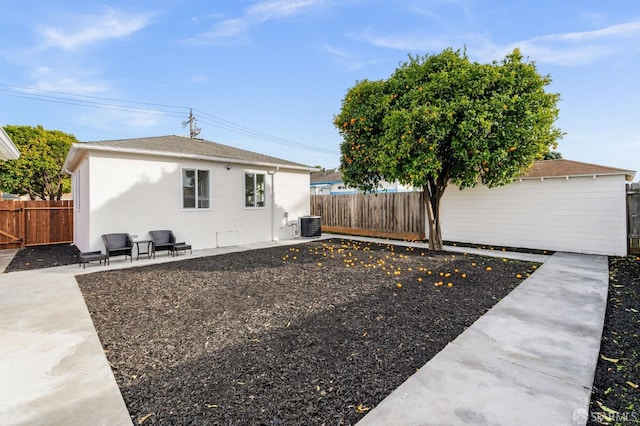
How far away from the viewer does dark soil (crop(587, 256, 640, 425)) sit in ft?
6.91

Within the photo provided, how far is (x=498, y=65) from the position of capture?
7504 mm

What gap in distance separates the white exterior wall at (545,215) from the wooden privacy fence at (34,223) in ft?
48.8

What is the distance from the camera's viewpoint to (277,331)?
11.7 feet

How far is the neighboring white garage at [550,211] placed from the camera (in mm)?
8156

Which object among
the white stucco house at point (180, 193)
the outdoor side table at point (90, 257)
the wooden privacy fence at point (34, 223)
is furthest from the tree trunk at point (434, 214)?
the wooden privacy fence at point (34, 223)

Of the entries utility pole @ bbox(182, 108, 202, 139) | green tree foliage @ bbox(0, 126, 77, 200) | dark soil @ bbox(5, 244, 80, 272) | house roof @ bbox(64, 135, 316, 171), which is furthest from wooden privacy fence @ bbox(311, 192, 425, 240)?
green tree foliage @ bbox(0, 126, 77, 200)

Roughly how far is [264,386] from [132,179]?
27.2 feet

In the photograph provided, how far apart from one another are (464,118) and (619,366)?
5.80 meters

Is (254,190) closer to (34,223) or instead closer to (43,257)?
(43,257)

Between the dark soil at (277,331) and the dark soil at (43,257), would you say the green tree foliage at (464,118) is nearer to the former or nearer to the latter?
the dark soil at (277,331)

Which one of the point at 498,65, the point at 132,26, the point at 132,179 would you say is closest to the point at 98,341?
the point at 132,179

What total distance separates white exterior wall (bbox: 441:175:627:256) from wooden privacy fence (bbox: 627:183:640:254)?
0.50 ft

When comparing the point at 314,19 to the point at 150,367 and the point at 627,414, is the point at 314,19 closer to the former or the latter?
the point at 150,367

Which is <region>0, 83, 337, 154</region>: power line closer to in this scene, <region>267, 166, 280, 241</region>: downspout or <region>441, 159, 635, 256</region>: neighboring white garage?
<region>267, 166, 280, 241</region>: downspout
